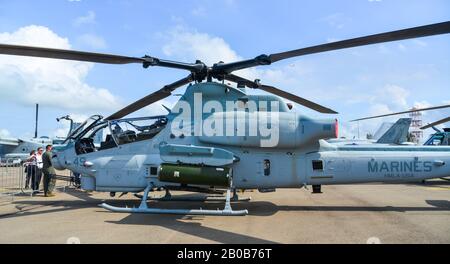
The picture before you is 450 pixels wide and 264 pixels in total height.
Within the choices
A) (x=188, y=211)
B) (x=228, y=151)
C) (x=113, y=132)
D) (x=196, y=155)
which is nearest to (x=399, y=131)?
(x=228, y=151)

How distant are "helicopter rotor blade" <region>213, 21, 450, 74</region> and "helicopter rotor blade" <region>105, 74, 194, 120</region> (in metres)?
1.04

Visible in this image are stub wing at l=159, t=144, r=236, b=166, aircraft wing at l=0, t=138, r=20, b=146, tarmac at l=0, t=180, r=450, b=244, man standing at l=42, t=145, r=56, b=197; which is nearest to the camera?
tarmac at l=0, t=180, r=450, b=244

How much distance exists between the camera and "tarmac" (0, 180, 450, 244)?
19.4ft

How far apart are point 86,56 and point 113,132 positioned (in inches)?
106

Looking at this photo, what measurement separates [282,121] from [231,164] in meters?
1.54

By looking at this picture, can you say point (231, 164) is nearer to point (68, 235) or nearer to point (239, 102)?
point (239, 102)

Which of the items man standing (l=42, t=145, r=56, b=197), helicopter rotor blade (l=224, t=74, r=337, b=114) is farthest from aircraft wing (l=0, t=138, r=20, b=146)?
helicopter rotor blade (l=224, t=74, r=337, b=114)

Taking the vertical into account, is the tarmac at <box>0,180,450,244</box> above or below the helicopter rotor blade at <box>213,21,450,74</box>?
below

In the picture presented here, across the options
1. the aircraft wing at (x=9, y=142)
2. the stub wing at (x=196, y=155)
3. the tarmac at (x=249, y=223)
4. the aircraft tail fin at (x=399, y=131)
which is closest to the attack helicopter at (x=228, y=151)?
the stub wing at (x=196, y=155)

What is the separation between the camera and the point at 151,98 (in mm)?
9180

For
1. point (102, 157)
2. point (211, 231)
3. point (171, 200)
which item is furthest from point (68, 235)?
point (171, 200)

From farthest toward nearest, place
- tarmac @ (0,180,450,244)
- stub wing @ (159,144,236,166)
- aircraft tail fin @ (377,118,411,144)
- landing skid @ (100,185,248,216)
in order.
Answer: aircraft tail fin @ (377,118,411,144)
stub wing @ (159,144,236,166)
landing skid @ (100,185,248,216)
tarmac @ (0,180,450,244)

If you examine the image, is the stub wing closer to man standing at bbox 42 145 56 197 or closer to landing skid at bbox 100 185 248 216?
landing skid at bbox 100 185 248 216

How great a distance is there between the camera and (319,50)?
261 inches
